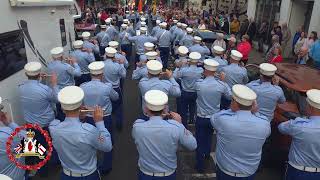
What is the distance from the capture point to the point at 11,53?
5664 millimetres

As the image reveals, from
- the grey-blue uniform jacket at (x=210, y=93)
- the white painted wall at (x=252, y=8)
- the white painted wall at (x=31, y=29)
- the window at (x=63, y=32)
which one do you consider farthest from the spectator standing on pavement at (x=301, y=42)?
the white painted wall at (x=252, y=8)

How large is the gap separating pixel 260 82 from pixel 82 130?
3619 mm

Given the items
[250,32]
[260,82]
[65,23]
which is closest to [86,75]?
[65,23]

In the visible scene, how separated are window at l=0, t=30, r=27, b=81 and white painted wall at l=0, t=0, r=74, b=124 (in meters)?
0.09

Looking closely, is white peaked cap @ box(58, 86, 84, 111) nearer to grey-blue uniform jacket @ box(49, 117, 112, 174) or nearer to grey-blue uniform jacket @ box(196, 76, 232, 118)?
grey-blue uniform jacket @ box(49, 117, 112, 174)

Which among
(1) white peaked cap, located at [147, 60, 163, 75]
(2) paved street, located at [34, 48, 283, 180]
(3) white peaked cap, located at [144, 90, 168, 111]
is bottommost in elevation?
(2) paved street, located at [34, 48, 283, 180]

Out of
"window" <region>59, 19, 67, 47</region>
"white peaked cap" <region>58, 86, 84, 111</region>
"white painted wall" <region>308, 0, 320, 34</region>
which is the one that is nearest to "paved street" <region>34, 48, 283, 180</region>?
"white peaked cap" <region>58, 86, 84, 111</region>

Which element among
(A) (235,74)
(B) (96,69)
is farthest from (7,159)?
(A) (235,74)

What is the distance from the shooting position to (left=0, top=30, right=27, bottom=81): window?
530 cm

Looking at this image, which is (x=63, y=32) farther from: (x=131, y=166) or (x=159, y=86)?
(x=131, y=166)

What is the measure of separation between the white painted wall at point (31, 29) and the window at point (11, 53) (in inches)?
3.5

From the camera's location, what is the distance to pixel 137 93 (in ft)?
35.1

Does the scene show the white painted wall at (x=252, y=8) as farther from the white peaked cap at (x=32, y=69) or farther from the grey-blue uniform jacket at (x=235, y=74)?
the white peaked cap at (x=32, y=69)

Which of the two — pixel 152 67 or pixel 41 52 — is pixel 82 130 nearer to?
pixel 152 67
